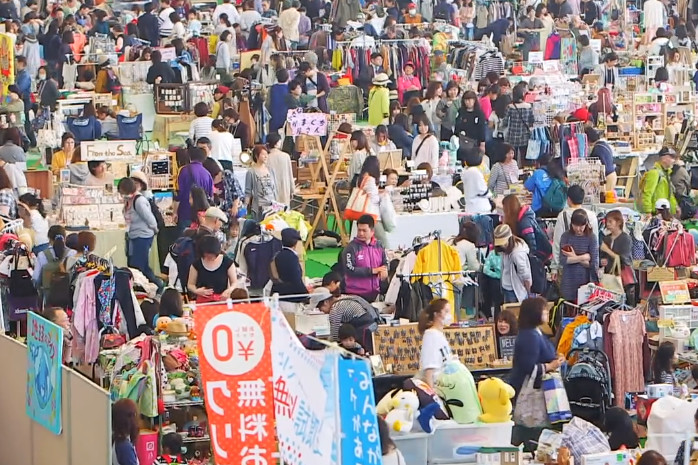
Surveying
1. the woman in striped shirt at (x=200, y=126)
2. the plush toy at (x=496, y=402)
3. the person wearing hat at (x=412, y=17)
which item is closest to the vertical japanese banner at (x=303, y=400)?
the plush toy at (x=496, y=402)

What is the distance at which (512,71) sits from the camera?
82.8 feet

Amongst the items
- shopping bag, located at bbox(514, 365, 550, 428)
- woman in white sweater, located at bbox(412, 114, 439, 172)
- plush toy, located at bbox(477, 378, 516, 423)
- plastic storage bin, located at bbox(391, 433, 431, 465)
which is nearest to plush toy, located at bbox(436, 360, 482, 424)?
plush toy, located at bbox(477, 378, 516, 423)

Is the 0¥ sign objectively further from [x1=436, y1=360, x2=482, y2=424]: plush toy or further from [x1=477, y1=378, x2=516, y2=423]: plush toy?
[x1=477, y1=378, x2=516, y2=423]: plush toy

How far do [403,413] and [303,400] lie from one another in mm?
2140

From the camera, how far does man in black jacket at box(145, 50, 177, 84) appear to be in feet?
78.0

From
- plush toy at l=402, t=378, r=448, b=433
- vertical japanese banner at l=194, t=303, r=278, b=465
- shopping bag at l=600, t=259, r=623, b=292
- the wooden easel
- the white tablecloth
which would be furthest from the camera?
the wooden easel

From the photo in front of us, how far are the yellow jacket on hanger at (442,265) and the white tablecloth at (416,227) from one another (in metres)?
2.12

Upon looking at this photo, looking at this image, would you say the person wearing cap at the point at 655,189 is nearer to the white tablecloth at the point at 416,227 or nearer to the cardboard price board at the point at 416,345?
the white tablecloth at the point at 416,227

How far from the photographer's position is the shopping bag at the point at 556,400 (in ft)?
38.8

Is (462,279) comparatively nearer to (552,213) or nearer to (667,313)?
(667,313)

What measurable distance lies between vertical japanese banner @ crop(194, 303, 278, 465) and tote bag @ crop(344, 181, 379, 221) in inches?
268

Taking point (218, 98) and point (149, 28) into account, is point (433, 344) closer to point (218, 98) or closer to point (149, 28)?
point (218, 98)

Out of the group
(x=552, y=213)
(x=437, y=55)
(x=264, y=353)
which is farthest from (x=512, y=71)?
(x=264, y=353)

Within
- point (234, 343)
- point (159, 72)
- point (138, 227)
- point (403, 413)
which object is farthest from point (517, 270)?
point (159, 72)
